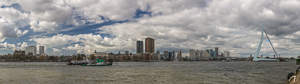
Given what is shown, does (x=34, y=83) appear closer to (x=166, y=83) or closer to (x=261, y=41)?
(x=166, y=83)

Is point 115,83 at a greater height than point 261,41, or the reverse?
point 261,41

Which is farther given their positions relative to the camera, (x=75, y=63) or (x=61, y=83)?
(x=75, y=63)

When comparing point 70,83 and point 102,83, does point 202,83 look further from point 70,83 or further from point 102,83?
point 70,83

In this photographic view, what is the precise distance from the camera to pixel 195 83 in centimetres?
3834

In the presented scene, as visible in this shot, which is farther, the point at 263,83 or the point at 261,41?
the point at 261,41

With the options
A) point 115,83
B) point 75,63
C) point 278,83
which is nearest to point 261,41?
point 75,63

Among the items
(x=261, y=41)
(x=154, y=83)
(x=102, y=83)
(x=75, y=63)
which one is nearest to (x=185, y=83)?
(x=154, y=83)

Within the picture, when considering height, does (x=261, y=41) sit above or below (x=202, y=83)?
above

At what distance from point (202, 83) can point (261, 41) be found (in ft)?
579

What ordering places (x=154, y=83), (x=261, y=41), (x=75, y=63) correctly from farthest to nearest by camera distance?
1. (x=261, y=41)
2. (x=75, y=63)
3. (x=154, y=83)

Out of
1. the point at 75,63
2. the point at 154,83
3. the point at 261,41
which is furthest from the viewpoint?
the point at 261,41

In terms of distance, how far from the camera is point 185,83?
37938mm

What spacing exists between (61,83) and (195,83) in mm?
24078

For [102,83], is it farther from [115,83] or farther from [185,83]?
[185,83]
